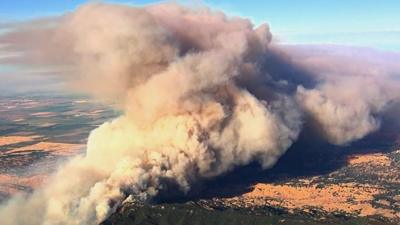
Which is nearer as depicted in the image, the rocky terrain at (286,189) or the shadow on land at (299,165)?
the rocky terrain at (286,189)

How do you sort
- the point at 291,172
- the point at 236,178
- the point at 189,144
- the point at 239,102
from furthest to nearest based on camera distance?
the point at 291,172, the point at 236,178, the point at 239,102, the point at 189,144

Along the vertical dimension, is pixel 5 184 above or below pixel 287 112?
below

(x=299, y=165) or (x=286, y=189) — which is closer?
(x=286, y=189)

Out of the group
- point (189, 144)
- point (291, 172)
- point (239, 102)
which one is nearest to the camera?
point (189, 144)

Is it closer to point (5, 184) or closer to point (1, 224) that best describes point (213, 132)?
point (1, 224)

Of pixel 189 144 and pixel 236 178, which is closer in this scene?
pixel 189 144

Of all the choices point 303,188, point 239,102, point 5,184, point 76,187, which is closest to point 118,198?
point 76,187

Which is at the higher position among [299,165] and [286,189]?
[299,165]

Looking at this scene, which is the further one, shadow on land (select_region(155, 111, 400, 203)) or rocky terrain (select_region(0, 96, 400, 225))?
shadow on land (select_region(155, 111, 400, 203))
